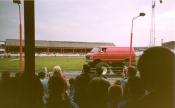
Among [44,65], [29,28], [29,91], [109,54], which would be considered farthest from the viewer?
[44,65]

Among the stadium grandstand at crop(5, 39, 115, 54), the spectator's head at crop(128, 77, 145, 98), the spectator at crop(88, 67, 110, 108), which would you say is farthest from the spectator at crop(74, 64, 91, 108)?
the stadium grandstand at crop(5, 39, 115, 54)

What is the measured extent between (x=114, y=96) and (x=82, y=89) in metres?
0.95

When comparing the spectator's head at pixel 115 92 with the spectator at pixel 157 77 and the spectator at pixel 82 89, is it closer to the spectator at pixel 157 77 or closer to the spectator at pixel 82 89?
the spectator at pixel 82 89

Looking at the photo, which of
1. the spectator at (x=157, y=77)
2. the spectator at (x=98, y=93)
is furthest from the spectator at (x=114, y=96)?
the spectator at (x=157, y=77)

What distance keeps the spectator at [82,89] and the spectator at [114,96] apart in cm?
61

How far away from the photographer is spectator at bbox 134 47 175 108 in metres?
1.61

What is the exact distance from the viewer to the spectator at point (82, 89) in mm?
5400

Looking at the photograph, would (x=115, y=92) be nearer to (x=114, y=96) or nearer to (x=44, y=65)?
(x=114, y=96)

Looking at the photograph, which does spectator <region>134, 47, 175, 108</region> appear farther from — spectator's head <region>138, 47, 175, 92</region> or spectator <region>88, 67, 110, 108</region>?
spectator <region>88, 67, 110, 108</region>

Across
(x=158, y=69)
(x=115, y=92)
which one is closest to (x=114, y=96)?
(x=115, y=92)

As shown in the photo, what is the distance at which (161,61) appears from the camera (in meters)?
1.67

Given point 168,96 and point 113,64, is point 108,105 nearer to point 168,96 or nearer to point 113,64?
point 168,96

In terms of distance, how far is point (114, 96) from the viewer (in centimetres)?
476

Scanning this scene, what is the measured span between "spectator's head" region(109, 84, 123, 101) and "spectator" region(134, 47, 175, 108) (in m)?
2.99
